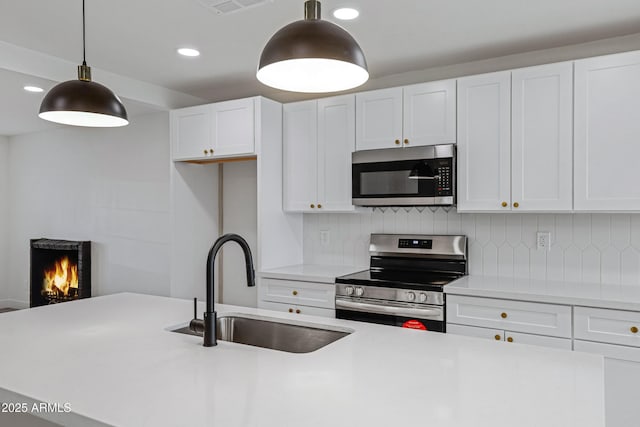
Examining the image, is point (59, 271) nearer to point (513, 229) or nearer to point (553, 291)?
point (513, 229)

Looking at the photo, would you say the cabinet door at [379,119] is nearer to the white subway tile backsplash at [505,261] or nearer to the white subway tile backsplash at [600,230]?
the white subway tile backsplash at [505,261]

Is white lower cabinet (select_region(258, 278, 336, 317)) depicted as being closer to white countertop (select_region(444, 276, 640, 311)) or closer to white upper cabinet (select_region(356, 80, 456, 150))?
white countertop (select_region(444, 276, 640, 311))

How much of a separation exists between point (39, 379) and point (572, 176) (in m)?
2.83

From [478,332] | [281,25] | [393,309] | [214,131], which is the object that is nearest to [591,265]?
[478,332]

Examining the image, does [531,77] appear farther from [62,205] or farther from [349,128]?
[62,205]

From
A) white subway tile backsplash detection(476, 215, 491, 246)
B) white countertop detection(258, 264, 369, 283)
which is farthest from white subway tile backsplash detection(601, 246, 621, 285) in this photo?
white countertop detection(258, 264, 369, 283)

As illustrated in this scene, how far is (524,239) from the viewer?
3209 mm

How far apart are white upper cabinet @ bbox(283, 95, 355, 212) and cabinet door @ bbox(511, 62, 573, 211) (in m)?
1.19

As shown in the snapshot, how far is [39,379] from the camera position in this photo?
1280 mm

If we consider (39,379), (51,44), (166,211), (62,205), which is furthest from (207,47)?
(62,205)

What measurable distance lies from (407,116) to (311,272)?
136 centimetres

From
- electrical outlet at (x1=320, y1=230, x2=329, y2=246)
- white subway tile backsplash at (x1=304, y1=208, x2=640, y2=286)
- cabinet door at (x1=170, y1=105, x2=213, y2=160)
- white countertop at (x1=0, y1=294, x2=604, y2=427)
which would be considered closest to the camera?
white countertop at (x1=0, y1=294, x2=604, y2=427)

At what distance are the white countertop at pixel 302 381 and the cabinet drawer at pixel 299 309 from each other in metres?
1.53

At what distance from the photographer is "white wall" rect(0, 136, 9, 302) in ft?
21.2
